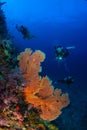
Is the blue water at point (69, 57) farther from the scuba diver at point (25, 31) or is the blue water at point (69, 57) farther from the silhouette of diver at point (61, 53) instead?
the scuba diver at point (25, 31)

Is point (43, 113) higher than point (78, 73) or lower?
lower

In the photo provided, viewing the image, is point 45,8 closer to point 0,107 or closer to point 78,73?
point 78,73

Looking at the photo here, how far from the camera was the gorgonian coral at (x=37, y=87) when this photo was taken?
180 inches

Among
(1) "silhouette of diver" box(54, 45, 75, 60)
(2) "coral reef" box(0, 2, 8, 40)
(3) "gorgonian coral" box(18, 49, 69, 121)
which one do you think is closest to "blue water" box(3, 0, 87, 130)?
(2) "coral reef" box(0, 2, 8, 40)

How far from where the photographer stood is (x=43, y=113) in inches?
191

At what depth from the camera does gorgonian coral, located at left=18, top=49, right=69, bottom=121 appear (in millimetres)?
4566

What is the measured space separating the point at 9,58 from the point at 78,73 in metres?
14.1

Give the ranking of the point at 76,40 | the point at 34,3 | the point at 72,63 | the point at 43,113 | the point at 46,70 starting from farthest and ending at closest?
the point at 34,3 < the point at 76,40 < the point at 72,63 < the point at 46,70 < the point at 43,113

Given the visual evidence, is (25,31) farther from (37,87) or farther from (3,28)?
(3,28)

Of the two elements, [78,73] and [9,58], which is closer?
[9,58]

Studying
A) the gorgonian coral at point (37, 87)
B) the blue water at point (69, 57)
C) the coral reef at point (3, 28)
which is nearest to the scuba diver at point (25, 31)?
Result: the blue water at point (69, 57)

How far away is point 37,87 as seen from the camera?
4.56 m

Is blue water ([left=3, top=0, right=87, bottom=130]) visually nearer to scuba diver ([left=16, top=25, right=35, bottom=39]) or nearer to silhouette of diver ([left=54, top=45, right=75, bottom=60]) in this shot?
silhouette of diver ([left=54, top=45, right=75, bottom=60])

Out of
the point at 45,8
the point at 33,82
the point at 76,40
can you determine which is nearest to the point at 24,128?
the point at 33,82
